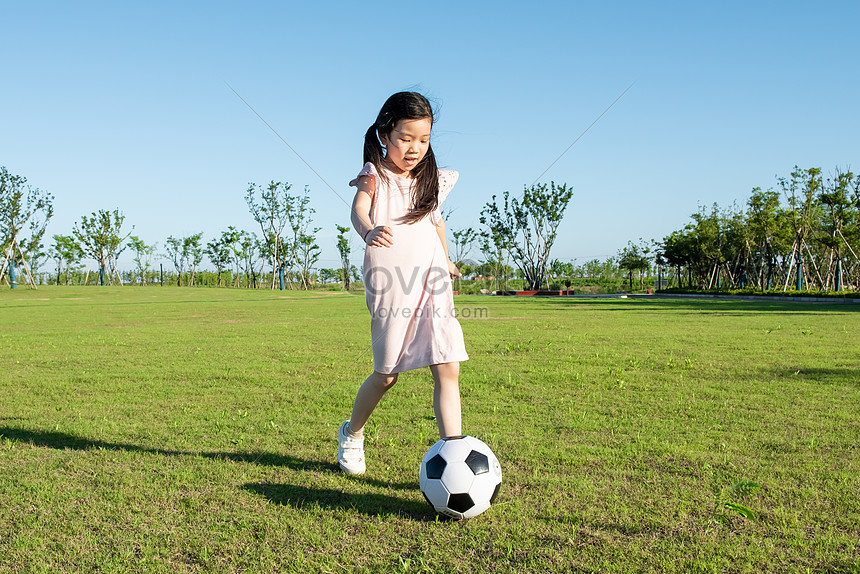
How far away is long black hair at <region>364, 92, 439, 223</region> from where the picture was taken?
126 inches

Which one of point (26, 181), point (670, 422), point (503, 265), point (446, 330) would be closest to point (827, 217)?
point (503, 265)

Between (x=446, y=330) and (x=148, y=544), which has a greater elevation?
(x=446, y=330)

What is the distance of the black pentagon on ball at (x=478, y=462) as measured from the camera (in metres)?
2.87

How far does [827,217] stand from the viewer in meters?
31.8

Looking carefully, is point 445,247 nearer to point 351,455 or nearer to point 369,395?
point 369,395

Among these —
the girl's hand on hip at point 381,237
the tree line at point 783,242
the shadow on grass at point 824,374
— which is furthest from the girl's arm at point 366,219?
the tree line at point 783,242

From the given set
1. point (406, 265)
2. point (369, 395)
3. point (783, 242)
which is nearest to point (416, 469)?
point (369, 395)

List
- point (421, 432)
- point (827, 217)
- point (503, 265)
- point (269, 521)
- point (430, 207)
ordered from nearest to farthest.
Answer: point (269, 521) < point (430, 207) < point (421, 432) < point (827, 217) < point (503, 265)

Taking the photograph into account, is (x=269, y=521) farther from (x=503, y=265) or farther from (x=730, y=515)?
(x=503, y=265)

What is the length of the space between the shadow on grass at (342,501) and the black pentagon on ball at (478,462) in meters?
0.28

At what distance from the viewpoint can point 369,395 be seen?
3354 mm

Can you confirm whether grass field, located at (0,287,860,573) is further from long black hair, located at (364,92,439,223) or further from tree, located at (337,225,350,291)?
tree, located at (337,225,350,291)

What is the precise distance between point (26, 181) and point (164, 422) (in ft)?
133

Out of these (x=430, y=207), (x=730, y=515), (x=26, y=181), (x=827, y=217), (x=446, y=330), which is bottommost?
(x=730, y=515)
